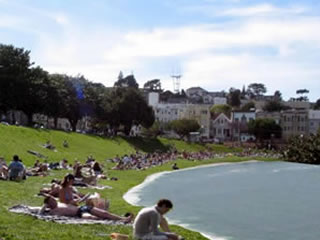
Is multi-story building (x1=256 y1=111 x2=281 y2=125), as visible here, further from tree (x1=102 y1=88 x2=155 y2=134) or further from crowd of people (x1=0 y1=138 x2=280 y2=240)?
crowd of people (x1=0 y1=138 x2=280 y2=240)

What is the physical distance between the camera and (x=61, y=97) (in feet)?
293

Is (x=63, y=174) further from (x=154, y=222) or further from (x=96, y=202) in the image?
(x=154, y=222)

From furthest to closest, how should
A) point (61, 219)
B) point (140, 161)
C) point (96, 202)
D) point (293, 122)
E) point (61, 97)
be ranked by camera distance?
1. point (293, 122)
2. point (61, 97)
3. point (140, 161)
4. point (96, 202)
5. point (61, 219)

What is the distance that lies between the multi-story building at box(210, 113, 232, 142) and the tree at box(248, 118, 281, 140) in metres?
17.6

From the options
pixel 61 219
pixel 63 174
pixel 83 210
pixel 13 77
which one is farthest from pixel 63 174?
pixel 13 77

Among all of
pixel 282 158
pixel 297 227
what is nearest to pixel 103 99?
pixel 282 158

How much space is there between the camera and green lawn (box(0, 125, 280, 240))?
14.9 meters

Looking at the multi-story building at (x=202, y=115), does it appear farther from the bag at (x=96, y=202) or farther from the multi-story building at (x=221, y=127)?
the bag at (x=96, y=202)

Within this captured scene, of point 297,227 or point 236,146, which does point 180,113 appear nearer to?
point 236,146

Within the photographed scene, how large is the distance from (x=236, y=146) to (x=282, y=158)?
22.8 metres

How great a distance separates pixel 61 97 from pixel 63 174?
174ft

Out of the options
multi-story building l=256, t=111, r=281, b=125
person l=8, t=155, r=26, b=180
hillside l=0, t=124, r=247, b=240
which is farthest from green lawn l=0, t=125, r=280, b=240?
multi-story building l=256, t=111, r=281, b=125

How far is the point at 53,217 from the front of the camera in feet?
56.1

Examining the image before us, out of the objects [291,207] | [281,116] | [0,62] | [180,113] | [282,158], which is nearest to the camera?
[291,207]
